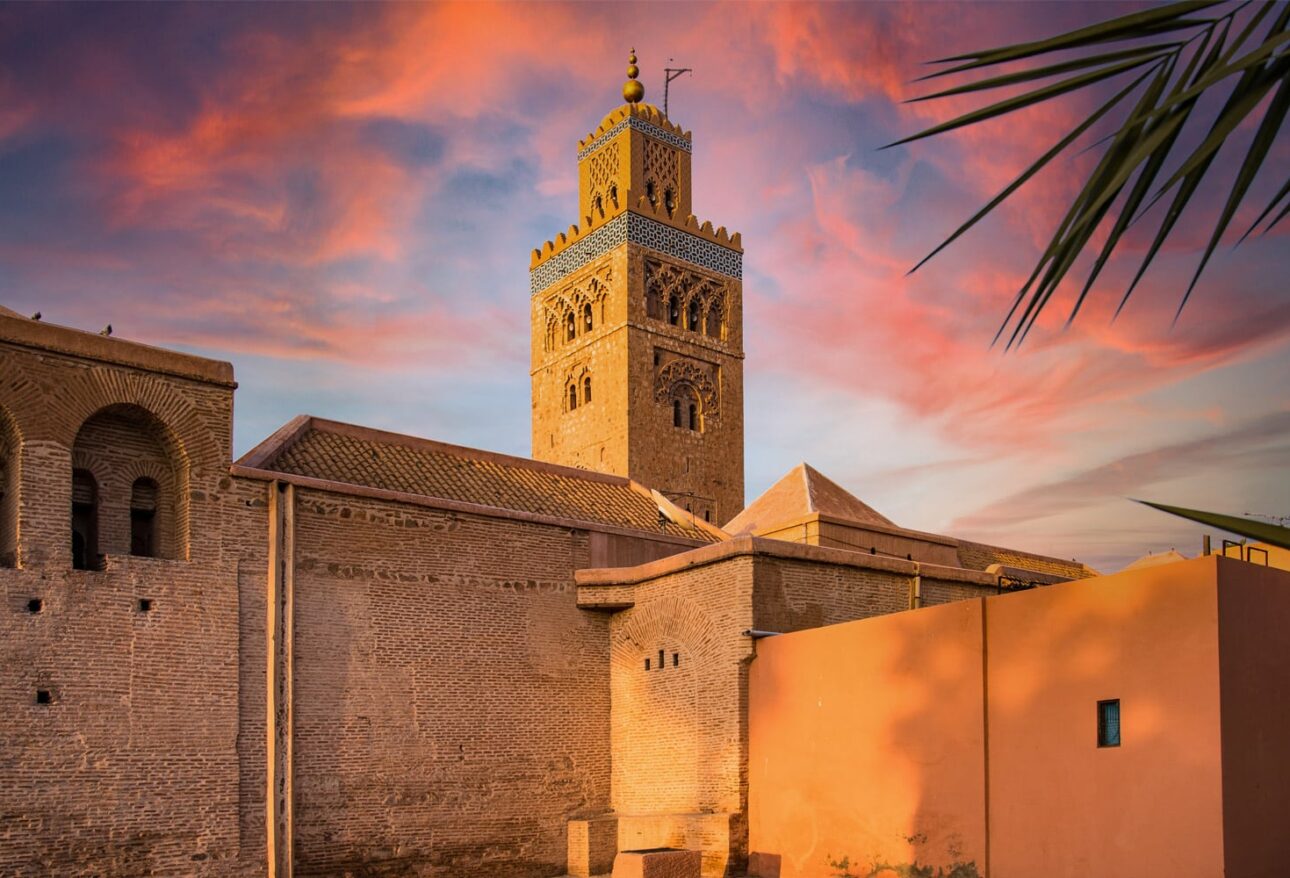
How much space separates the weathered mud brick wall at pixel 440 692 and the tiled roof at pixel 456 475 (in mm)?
643

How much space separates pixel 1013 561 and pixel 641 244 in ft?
40.0

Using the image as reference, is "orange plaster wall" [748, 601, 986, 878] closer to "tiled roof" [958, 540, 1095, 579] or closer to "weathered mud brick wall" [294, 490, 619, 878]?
"weathered mud brick wall" [294, 490, 619, 878]

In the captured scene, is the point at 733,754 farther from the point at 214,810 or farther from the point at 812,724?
the point at 214,810

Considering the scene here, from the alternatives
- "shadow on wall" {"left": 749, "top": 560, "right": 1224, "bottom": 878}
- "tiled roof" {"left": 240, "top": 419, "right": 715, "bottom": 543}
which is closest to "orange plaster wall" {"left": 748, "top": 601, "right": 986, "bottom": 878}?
"shadow on wall" {"left": 749, "top": 560, "right": 1224, "bottom": 878}

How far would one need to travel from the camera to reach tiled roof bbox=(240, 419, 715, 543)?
15.3 meters

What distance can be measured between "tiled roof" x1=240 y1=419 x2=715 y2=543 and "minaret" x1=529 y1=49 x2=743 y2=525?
11.3m

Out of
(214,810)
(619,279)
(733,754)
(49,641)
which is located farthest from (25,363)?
(619,279)

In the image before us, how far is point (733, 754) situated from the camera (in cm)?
1439

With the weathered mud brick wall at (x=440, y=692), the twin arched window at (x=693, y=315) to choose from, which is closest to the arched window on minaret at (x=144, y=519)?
the weathered mud brick wall at (x=440, y=692)

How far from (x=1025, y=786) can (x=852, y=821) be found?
2.29m

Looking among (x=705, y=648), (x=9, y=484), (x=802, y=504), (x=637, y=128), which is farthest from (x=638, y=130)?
(x=9, y=484)

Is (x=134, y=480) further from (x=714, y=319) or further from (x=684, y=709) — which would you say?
(x=714, y=319)

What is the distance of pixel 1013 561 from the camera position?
2309cm

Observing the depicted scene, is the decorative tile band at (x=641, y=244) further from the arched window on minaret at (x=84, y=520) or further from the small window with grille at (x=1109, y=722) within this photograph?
the small window with grille at (x=1109, y=722)
